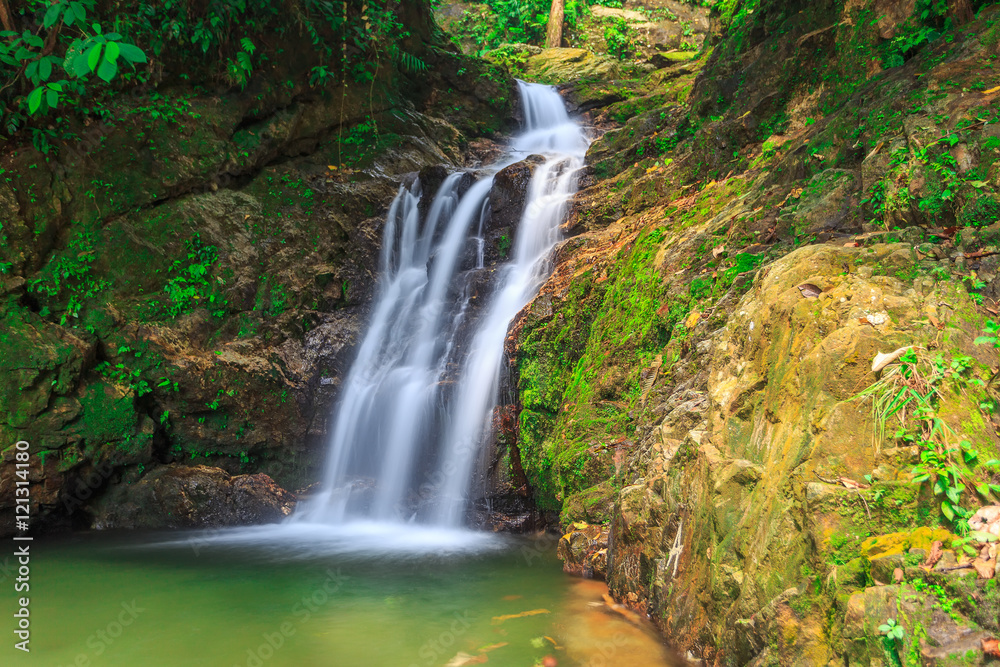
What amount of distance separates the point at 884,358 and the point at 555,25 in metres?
18.7

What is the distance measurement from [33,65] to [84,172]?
6.12m

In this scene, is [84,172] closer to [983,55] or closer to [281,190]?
[281,190]

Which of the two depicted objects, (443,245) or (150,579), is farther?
(443,245)

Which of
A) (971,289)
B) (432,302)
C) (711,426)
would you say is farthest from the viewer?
(432,302)

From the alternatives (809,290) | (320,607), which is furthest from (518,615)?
(809,290)

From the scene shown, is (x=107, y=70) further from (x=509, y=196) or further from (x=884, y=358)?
(x=509, y=196)

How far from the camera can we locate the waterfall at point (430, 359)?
7629 mm

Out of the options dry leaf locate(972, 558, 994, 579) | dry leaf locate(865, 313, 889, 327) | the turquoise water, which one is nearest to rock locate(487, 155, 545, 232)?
the turquoise water

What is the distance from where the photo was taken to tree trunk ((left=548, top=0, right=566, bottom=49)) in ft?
61.6

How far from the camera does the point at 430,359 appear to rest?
884 cm

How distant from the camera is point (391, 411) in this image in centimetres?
Answer: 852

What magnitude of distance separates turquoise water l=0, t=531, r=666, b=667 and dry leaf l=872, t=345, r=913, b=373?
209 centimetres

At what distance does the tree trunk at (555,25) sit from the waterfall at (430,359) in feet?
31.2

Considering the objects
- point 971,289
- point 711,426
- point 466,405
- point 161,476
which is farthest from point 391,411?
point 971,289
